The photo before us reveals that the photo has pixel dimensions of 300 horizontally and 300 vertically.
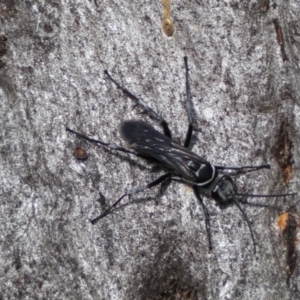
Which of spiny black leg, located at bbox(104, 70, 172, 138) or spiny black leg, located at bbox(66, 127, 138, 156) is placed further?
spiny black leg, located at bbox(104, 70, 172, 138)

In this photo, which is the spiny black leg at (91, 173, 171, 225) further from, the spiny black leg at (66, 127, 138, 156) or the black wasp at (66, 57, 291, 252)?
the spiny black leg at (66, 127, 138, 156)

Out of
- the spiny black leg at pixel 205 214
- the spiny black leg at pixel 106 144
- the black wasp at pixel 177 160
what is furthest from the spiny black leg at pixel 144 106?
the spiny black leg at pixel 205 214

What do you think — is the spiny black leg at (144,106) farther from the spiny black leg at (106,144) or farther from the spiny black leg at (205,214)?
the spiny black leg at (205,214)

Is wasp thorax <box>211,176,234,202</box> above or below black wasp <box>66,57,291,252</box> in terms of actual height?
below

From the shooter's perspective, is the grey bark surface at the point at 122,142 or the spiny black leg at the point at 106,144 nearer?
the grey bark surface at the point at 122,142

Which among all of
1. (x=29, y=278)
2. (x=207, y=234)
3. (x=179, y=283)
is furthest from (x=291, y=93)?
(x=29, y=278)

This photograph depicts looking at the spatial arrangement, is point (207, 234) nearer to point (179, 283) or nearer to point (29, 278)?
point (179, 283)

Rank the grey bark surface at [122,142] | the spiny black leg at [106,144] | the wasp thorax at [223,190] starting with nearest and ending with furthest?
the grey bark surface at [122,142], the spiny black leg at [106,144], the wasp thorax at [223,190]

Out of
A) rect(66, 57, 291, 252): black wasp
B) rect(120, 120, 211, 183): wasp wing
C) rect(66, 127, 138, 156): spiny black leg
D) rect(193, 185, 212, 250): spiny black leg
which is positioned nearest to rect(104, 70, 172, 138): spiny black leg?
rect(66, 57, 291, 252): black wasp
